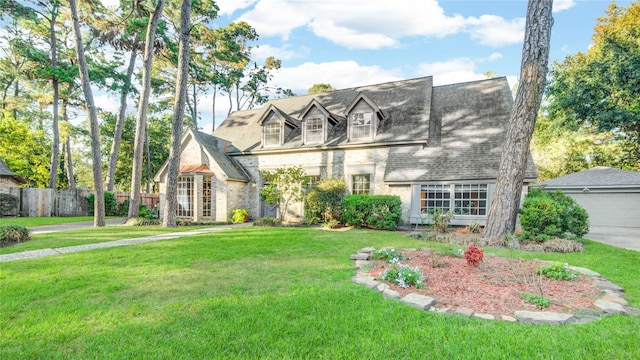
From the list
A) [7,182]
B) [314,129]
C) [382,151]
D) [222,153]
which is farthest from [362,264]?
[7,182]

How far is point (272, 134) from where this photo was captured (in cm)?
1634

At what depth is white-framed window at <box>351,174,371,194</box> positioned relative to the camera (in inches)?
559

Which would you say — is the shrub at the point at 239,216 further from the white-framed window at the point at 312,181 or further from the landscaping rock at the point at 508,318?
the landscaping rock at the point at 508,318

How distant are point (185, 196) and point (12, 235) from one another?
7627mm

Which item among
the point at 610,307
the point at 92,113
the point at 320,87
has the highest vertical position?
the point at 320,87

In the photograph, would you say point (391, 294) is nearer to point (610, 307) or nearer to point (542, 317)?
point (542, 317)

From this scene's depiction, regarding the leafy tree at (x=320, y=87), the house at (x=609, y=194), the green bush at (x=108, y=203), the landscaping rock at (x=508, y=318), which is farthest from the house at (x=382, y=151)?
the leafy tree at (x=320, y=87)

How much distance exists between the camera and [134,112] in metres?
29.3

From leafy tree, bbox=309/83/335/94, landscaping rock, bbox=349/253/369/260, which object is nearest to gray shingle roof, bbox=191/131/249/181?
landscaping rock, bbox=349/253/369/260

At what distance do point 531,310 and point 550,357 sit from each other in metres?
1.17

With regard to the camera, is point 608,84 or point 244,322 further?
point 608,84

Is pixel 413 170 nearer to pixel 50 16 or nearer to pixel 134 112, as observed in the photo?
pixel 50 16

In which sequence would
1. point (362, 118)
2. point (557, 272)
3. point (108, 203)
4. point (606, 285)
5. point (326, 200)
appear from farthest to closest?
1. point (108, 203)
2. point (362, 118)
3. point (326, 200)
4. point (557, 272)
5. point (606, 285)

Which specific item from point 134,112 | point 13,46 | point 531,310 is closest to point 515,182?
point 531,310
